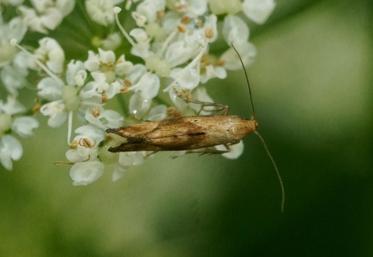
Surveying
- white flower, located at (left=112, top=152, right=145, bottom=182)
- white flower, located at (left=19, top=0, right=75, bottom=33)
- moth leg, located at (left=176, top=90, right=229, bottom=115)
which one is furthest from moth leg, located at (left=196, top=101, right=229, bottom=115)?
white flower, located at (left=19, top=0, right=75, bottom=33)

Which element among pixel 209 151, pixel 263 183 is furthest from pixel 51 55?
pixel 263 183

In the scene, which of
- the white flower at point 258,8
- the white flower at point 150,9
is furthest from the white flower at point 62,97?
the white flower at point 258,8

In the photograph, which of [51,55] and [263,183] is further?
[263,183]

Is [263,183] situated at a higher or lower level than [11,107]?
lower

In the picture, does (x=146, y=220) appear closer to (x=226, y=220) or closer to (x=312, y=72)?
(x=226, y=220)

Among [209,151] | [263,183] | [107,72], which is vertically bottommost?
[263,183]

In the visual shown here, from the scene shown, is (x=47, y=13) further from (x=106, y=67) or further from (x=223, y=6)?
(x=223, y=6)

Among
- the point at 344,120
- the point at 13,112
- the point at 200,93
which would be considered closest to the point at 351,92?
the point at 344,120
